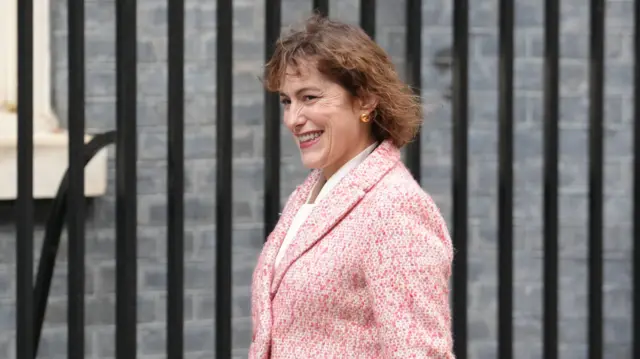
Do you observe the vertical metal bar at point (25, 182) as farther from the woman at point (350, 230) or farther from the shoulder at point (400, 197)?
the shoulder at point (400, 197)

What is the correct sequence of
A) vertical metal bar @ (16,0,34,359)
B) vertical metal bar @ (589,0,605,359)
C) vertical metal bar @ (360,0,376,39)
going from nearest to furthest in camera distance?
vertical metal bar @ (16,0,34,359), vertical metal bar @ (360,0,376,39), vertical metal bar @ (589,0,605,359)

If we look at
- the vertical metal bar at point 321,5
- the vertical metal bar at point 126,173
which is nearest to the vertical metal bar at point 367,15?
the vertical metal bar at point 321,5

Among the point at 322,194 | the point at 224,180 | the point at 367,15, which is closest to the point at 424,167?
the point at 367,15

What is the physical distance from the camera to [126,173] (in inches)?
138

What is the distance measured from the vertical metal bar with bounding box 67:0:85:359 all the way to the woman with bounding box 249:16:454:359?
2.92 feet

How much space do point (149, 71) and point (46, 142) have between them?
507 millimetres

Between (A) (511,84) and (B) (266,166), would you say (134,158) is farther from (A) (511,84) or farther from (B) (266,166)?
(A) (511,84)

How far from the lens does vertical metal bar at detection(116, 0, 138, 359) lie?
348 cm

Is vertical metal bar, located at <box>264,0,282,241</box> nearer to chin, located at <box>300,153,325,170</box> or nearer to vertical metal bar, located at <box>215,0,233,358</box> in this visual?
vertical metal bar, located at <box>215,0,233,358</box>

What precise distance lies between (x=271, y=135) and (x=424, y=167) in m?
2.52

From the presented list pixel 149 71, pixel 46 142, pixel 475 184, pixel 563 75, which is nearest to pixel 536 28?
pixel 563 75

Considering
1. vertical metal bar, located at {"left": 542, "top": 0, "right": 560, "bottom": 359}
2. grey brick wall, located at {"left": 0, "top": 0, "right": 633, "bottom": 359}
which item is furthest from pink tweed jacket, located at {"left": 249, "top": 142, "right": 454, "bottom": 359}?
grey brick wall, located at {"left": 0, "top": 0, "right": 633, "bottom": 359}

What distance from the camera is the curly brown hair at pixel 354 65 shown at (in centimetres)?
256

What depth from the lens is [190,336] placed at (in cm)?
586
